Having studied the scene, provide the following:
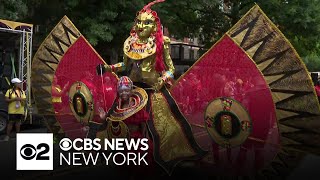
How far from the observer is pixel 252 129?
173 inches

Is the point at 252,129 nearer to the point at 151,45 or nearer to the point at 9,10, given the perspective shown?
the point at 151,45

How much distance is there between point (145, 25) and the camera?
520cm

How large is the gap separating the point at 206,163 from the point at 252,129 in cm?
80

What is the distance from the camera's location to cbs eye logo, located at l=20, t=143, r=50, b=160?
206 inches

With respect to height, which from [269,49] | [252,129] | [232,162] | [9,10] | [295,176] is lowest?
[295,176]

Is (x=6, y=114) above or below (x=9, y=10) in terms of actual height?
below

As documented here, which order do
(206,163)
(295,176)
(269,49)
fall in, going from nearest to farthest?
(269,49)
(206,163)
(295,176)

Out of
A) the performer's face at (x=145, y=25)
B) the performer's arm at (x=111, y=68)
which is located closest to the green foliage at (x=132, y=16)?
the performer's arm at (x=111, y=68)

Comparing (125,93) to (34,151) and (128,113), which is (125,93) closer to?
(128,113)

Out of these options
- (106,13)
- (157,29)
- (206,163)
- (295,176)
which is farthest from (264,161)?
(106,13)

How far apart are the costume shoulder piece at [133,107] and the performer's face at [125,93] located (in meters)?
→ 0.06

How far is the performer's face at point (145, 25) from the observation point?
520cm

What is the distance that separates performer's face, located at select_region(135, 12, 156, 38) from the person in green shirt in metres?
4.84

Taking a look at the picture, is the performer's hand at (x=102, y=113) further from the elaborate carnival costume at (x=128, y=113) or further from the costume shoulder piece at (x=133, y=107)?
the costume shoulder piece at (x=133, y=107)
